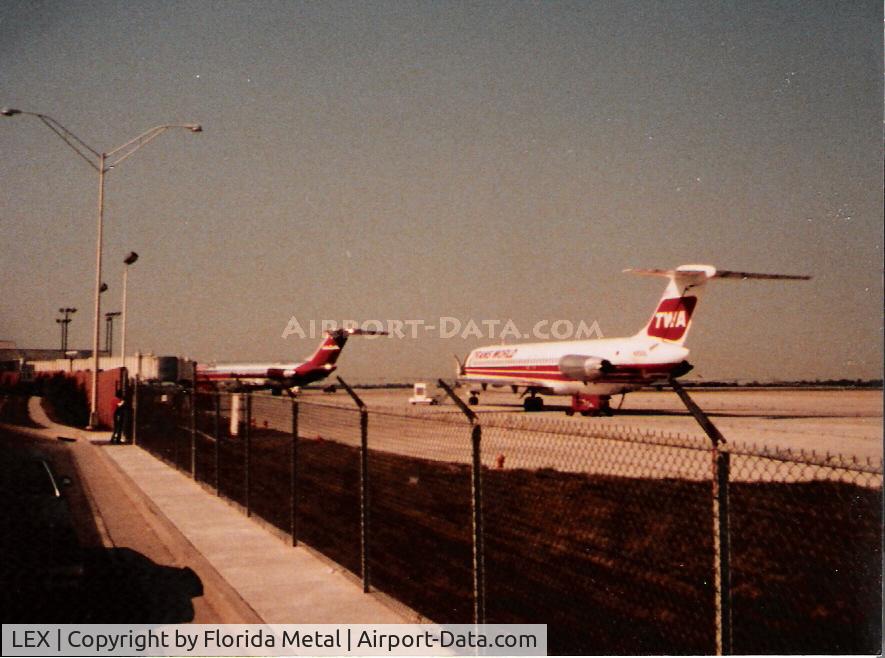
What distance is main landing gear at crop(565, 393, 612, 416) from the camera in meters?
36.6

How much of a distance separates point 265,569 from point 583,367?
96.3 ft

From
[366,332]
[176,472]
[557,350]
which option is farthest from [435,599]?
[366,332]

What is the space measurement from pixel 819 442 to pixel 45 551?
22.5m

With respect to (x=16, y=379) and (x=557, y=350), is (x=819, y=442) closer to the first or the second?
(x=557, y=350)

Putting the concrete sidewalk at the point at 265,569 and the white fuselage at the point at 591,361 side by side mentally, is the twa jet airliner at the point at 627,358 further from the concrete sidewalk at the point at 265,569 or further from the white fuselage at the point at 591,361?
the concrete sidewalk at the point at 265,569

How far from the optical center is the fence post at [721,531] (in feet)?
13.7

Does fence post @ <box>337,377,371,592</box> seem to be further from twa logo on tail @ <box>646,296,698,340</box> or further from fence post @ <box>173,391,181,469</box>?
twa logo on tail @ <box>646,296,698,340</box>

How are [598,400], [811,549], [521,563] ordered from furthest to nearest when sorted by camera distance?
1. [598,400]
2. [811,549]
3. [521,563]

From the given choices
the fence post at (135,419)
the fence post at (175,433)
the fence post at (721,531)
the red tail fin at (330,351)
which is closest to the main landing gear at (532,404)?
the red tail fin at (330,351)

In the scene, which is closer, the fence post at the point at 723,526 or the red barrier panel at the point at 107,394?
the fence post at the point at 723,526

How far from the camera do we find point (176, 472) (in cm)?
1802

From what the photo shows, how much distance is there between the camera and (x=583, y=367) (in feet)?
121

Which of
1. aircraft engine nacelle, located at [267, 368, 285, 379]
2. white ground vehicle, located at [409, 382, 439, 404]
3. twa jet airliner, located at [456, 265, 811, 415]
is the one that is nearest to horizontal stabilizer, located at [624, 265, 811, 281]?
twa jet airliner, located at [456, 265, 811, 415]

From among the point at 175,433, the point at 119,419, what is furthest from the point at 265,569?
the point at 119,419
